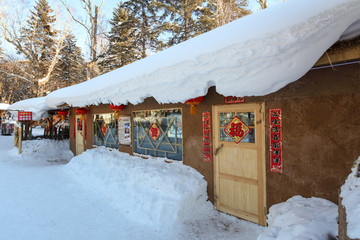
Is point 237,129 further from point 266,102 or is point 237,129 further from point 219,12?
point 219,12

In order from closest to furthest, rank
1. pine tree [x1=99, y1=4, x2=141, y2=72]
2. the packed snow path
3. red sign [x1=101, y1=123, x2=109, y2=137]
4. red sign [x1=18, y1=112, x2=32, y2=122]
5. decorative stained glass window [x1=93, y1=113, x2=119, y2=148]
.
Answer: the packed snow path
decorative stained glass window [x1=93, y1=113, x2=119, y2=148]
red sign [x1=101, y1=123, x2=109, y2=137]
red sign [x1=18, y1=112, x2=32, y2=122]
pine tree [x1=99, y1=4, x2=141, y2=72]

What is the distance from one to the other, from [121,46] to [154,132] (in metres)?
13.0

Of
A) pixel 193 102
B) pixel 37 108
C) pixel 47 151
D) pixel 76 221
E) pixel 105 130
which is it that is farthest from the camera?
pixel 37 108

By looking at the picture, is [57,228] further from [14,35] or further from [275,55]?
[14,35]

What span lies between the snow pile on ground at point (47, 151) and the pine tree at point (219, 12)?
11.3 m

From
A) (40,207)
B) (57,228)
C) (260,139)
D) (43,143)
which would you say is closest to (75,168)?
(40,207)

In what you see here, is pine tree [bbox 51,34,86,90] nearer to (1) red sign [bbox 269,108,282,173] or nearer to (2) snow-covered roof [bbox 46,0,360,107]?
(2) snow-covered roof [bbox 46,0,360,107]

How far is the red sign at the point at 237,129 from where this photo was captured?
399 centimetres

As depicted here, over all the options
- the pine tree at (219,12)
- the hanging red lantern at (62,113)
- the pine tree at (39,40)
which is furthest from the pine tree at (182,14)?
the pine tree at (39,40)

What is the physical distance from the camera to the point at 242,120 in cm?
404

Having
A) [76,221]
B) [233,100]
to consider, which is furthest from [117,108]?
[233,100]

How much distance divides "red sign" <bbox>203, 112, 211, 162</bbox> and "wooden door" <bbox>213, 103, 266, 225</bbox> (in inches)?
6.1

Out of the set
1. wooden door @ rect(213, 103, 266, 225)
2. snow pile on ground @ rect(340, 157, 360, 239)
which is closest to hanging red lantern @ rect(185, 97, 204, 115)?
wooden door @ rect(213, 103, 266, 225)

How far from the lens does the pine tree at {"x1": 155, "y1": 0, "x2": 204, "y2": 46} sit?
13.9 meters
